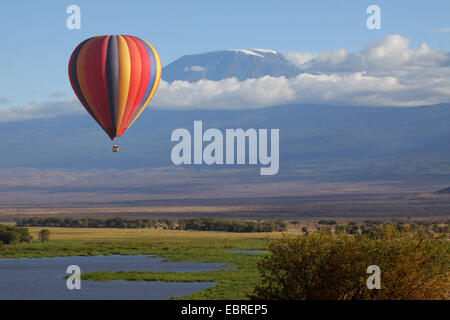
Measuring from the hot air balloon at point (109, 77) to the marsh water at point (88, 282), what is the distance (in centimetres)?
923

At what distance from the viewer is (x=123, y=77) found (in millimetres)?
51219

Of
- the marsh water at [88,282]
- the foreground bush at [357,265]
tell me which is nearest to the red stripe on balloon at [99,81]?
the marsh water at [88,282]

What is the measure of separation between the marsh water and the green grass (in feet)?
5.60

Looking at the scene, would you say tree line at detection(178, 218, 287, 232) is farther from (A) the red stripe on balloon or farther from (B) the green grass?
(A) the red stripe on balloon

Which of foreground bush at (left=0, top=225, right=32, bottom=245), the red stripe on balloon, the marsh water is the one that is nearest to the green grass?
foreground bush at (left=0, top=225, right=32, bottom=245)

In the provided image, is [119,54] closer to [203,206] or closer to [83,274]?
[83,274]

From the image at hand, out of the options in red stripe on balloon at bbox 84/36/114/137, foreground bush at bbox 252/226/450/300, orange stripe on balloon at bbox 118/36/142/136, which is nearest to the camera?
foreground bush at bbox 252/226/450/300

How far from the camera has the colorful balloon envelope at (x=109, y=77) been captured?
5091 centimetres

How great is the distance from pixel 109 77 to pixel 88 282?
42.4ft

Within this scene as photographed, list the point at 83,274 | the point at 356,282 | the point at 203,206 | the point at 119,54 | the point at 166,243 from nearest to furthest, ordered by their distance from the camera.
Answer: the point at 356,282 < the point at 119,54 < the point at 83,274 < the point at 166,243 < the point at 203,206

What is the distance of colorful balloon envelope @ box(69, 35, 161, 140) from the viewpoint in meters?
50.9
